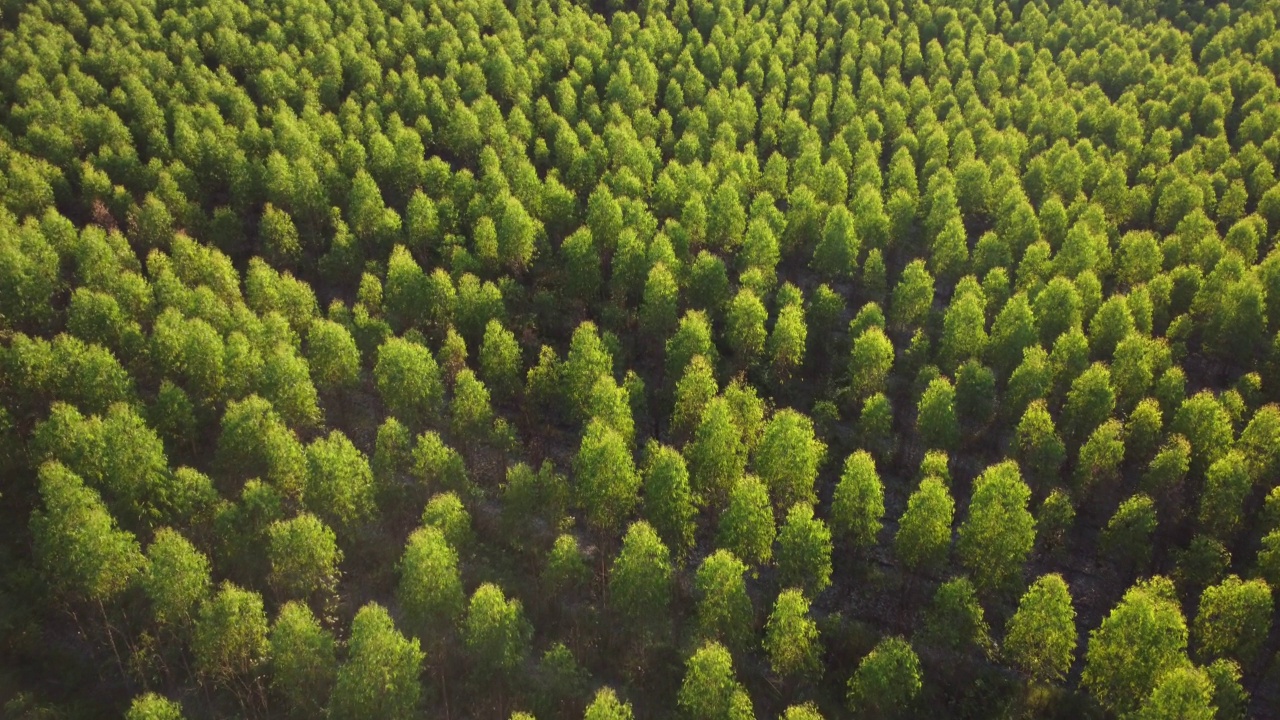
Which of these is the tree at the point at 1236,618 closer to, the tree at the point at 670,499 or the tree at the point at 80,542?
the tree at the point at 670,499

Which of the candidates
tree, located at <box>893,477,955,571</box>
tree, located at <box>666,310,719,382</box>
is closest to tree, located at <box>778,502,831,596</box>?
tree, located at <box>893,477,955,571</box>

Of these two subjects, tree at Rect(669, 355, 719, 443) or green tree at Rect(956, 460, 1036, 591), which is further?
tree at Rect(669, 355, 719, 443)

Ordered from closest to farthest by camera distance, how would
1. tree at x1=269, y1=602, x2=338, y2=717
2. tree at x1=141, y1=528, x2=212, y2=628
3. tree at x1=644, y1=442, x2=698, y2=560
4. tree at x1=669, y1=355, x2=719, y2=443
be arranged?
tree at x1=269, y1=602, x2=338, y2=717 < tree at x1=141, y1=528, x2=212, y2=628 < tree at x1=644, y1=442, x2=698, y2=560 < tree at x1=669, y1=355, x2=719, y2=443

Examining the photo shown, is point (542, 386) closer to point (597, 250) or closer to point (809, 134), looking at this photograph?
point (597, 250)

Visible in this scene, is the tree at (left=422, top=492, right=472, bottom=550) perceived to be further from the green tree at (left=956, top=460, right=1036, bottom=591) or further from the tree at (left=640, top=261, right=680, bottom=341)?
the green tree at (left=956, top=460, right=1036, bottom=591)

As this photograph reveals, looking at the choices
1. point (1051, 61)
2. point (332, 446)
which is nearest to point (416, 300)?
point (332, 446)

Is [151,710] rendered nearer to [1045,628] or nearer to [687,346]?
[687,346]

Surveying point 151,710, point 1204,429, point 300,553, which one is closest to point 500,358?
point 300,553
